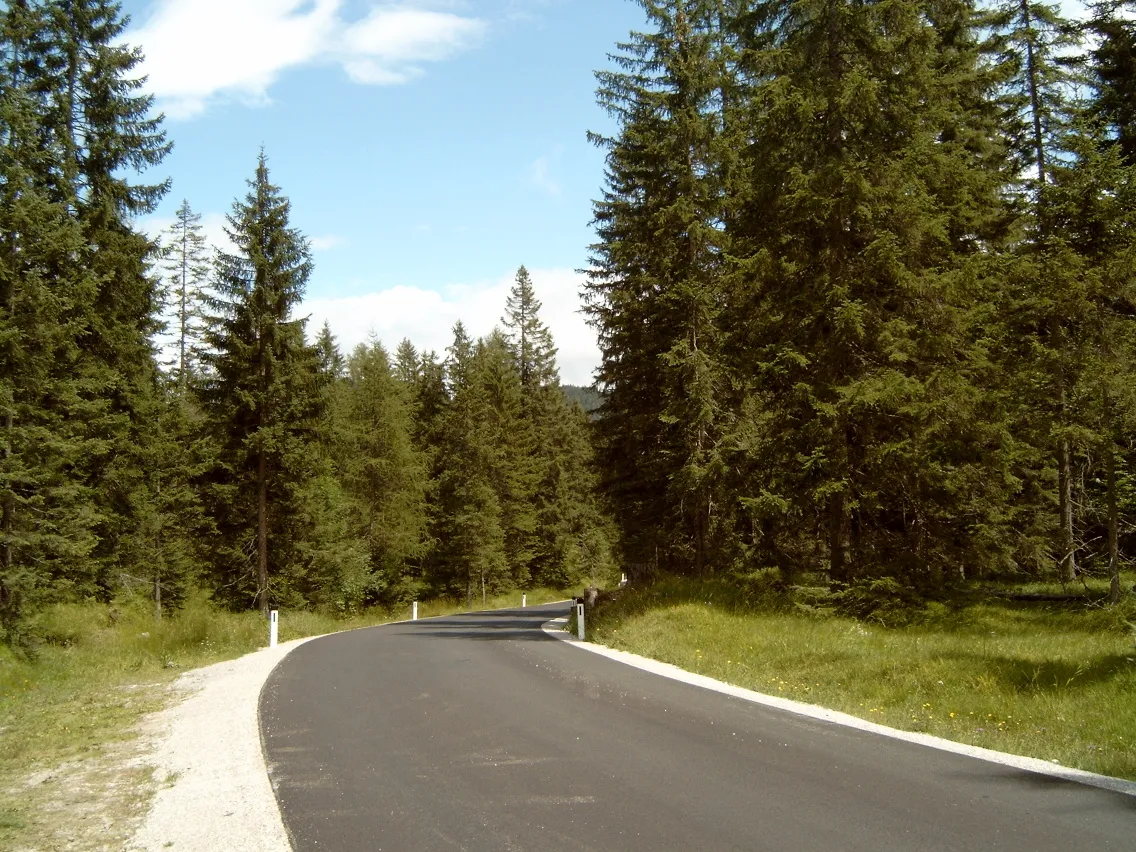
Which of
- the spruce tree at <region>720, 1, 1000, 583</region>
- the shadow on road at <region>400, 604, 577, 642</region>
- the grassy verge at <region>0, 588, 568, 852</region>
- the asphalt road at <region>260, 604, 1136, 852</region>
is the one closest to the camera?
the asphalt road at <region>260, 604, 1136, 852</region>

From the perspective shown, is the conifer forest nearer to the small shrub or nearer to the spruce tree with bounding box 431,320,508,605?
the small shrub

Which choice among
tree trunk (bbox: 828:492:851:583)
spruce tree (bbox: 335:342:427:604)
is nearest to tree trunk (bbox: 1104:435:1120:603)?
tree trunk (bbox: 828:492:851:583)

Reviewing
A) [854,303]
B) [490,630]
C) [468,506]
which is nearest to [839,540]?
[854,303]

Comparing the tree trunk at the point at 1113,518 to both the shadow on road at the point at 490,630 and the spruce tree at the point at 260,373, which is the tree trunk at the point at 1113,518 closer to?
the shadow on road at the point at 490,630

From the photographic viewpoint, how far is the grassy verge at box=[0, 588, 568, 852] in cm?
633

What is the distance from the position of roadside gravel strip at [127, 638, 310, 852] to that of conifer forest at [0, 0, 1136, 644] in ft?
29.1

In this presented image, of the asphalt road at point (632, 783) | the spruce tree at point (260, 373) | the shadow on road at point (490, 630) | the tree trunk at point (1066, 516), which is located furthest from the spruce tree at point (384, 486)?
the asphalt road at point (632, 783)

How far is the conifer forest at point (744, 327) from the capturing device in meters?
16.8

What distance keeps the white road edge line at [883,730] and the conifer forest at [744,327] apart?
4.91 metres

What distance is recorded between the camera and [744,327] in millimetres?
19562

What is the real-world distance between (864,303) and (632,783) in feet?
45.0

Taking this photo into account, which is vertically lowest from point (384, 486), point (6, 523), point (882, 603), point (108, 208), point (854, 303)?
point (882, 603)

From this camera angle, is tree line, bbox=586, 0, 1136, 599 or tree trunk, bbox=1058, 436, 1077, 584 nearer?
tree line, bbox=586, 0, 1136, 599

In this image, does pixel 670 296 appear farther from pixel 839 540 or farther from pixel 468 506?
pixel 468 506
